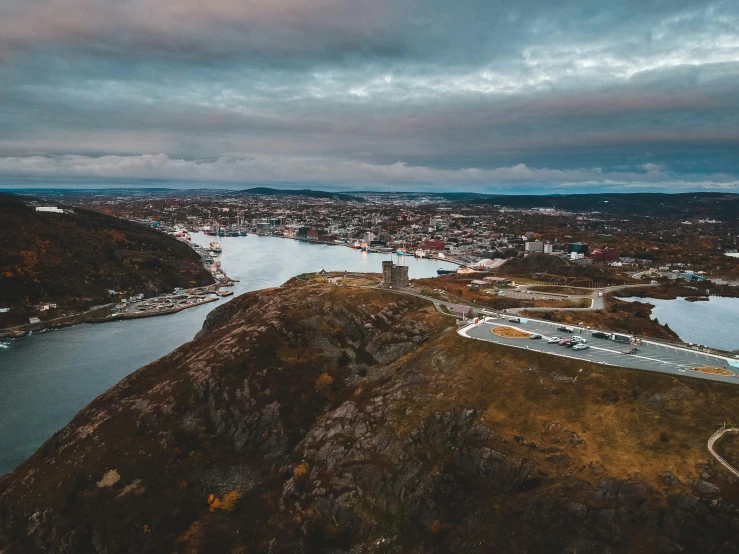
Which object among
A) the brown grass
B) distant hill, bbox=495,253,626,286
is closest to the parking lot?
the brown grass

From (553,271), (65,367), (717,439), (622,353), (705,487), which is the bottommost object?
(65,367)

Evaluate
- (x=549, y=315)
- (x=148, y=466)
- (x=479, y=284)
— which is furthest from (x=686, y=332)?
(x=148, y=466)

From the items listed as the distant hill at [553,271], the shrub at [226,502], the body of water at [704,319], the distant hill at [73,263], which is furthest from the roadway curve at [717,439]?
the distant hill at [73,263]

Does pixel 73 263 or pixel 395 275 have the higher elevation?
pixel 395 275

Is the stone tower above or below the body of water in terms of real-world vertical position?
above

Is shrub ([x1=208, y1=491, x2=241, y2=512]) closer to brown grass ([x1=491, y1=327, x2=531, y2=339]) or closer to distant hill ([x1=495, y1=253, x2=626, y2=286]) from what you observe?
brown grass ([x1=491, y1=327, x2=531, y2=339])

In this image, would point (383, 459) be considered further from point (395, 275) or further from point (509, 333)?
point (395, 275)

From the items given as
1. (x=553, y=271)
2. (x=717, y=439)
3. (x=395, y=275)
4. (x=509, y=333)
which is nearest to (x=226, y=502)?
(x=509, y=333)
